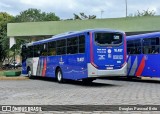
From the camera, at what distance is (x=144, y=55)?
23812mm

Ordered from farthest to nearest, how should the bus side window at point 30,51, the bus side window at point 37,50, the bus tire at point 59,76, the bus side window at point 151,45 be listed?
the bus side window at point 30,51 → the bus side window at point 37,50 → the bus tire at point 59,76 → the bus side window at point 151,45

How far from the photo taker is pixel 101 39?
67.0 feet

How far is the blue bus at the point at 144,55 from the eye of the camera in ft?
74.1

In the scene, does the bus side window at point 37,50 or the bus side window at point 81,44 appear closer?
the bus side window at point 81,44

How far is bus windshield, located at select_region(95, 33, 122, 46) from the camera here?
66.7ft

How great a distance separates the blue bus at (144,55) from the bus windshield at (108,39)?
9.00 ft

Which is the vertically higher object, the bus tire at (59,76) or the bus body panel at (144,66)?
the bus body panel at (144,66)

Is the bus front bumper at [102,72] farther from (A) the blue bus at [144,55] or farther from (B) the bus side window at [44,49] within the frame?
(B) the bus side window at [44,49]

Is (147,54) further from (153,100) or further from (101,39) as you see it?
(153,100)

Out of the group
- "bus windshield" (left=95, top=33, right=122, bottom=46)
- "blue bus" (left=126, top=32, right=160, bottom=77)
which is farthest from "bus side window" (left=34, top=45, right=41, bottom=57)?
"bus windshield" (left=95, top=33, right=122, bottom=46)

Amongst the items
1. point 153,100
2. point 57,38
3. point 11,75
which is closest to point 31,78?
point 11,75

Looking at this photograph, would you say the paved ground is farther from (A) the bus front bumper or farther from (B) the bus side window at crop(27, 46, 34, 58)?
(B) the bus side window at crop(27, 46, 34, 58)

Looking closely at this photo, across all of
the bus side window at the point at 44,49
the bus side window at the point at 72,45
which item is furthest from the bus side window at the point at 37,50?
the bus side window at the point at 72,45

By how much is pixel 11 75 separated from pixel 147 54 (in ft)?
42.0
